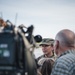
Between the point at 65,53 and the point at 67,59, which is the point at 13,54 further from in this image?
the point at 65,53

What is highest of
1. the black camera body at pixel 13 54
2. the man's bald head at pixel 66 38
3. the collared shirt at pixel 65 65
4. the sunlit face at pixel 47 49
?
the black camera body at pixel 13 54

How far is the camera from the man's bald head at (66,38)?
414cm

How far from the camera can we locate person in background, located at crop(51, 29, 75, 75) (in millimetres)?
3717

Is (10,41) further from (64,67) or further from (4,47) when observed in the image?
(64,67)

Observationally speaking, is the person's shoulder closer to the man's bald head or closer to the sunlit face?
the man's bald head

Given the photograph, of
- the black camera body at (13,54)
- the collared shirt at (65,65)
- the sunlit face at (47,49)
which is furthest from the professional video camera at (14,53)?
the sunlit face at (47,49)

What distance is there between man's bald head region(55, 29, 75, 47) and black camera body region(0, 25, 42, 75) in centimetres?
154

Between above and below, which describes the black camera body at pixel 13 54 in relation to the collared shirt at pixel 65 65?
above

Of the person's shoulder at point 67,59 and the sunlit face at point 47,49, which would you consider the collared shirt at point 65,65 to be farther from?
the sunlit face at point 47,49

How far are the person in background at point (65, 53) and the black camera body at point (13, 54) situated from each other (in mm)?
1120

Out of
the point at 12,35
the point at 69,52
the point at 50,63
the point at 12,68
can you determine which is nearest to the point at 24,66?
the point at 12,68

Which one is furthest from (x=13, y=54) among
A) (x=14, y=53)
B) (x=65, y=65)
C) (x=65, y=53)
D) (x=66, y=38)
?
(x=66, y=38)

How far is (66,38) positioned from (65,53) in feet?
0.80

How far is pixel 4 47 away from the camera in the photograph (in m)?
2.55
